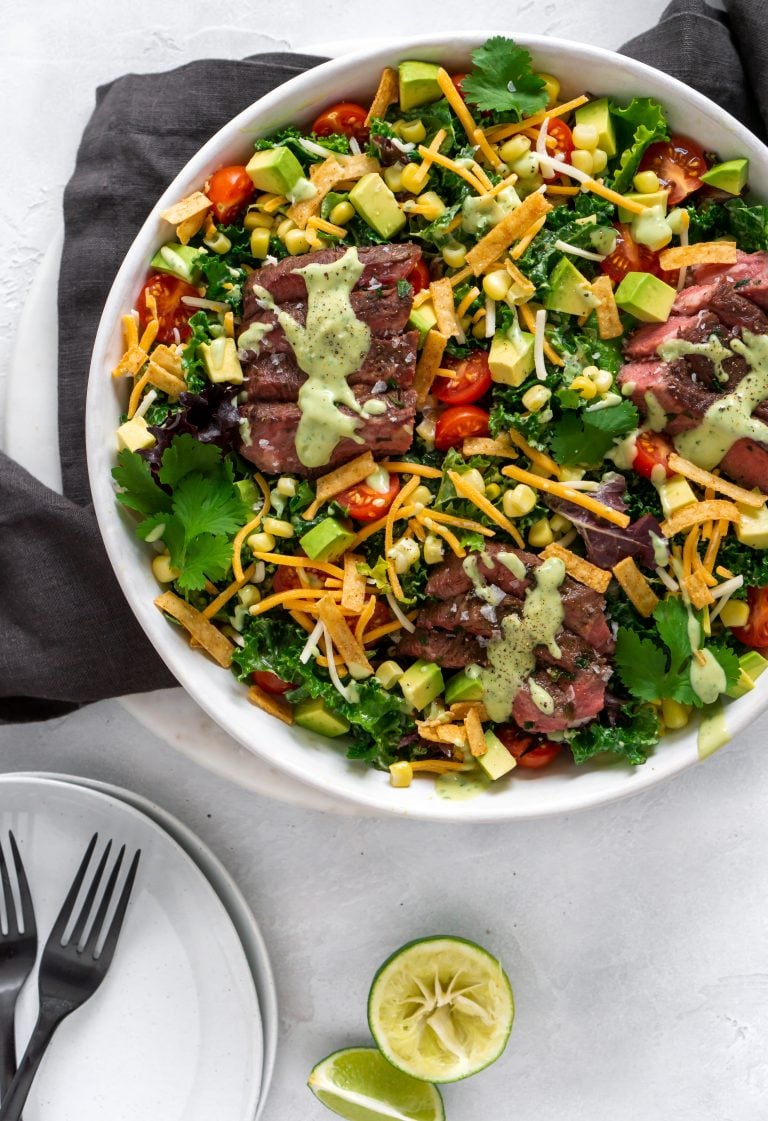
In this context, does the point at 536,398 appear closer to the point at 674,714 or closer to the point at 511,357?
the point at 511,357

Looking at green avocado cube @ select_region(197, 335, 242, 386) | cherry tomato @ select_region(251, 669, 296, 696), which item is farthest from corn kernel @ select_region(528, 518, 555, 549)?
green avocado cube @ select_region(197, 335, 242, 386)

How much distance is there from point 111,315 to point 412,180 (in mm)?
1236

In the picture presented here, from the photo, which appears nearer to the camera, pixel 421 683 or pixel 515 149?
pixel 515 149

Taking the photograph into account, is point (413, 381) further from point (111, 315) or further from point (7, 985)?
point (7, 985)

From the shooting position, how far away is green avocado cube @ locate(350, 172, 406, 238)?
381cm

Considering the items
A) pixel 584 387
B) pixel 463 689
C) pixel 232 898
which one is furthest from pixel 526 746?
pixel 232 898

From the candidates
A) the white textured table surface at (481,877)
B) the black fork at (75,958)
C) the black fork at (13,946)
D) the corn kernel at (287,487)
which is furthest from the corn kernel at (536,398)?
the black fork at (13,946)

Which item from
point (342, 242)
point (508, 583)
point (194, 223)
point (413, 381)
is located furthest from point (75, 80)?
point (508, 583)

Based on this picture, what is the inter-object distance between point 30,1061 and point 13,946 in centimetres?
50

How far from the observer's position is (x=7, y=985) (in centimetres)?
471

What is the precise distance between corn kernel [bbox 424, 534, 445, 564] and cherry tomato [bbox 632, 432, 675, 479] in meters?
0.80

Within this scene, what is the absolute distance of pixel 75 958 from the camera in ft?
15.4

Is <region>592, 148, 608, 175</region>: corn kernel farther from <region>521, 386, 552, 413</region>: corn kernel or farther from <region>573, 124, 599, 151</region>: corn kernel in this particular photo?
<region>521, 386, 552, 413</region>: corn kernel

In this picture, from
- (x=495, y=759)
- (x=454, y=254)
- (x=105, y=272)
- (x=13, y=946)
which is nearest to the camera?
(x=454, y=254)
